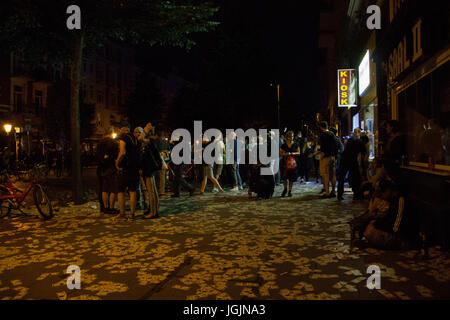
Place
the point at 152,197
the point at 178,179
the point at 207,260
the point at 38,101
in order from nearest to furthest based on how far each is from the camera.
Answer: the point at 207,260 → the point at 152,197 → the point at 178,179 → the point at 38,101

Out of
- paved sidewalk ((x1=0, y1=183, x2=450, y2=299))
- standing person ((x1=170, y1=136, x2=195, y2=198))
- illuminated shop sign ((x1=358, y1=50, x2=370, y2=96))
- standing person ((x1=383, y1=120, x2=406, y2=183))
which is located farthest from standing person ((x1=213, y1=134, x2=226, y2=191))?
standing person ((x1=383, y1=120, x2=406, y2=183))

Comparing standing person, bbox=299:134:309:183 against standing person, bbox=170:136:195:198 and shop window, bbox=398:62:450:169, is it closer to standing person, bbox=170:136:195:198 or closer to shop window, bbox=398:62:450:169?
standing person, bbox=170:136:195:198

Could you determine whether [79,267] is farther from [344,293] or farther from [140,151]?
[140,151]

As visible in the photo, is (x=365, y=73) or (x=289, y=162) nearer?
(x=289, y=162)

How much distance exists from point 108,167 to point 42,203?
61.4 inches

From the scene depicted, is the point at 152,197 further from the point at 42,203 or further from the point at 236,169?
the point at 236,169

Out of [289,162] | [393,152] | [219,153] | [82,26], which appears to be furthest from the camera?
[219,153]

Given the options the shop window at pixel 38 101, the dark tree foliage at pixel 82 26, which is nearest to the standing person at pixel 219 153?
the dark tree foliage at pixel 82 26

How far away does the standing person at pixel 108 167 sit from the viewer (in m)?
9.12

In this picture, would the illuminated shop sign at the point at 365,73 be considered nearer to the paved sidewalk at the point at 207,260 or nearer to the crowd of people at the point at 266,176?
the crowd of people at the point at 266,176

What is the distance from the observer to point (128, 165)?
338 inches

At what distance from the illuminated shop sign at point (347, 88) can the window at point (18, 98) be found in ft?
100.0

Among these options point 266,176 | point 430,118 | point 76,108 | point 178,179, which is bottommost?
point 178,179

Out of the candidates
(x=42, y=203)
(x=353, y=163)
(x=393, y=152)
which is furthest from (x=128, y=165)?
(x=353, y=163)
